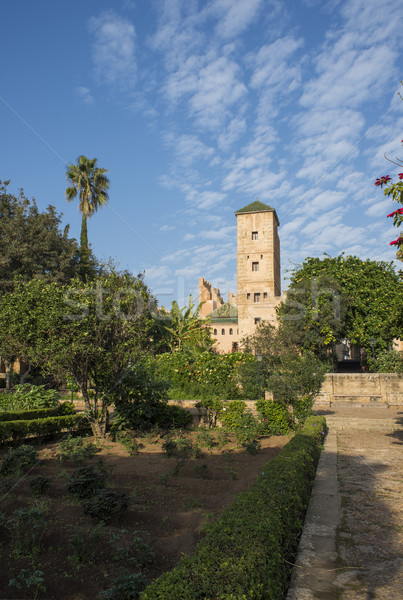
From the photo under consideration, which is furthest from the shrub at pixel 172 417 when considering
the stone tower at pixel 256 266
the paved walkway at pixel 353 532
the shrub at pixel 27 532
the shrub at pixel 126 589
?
the stone tower at pixel 256 266

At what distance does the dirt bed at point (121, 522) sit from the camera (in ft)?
14.3

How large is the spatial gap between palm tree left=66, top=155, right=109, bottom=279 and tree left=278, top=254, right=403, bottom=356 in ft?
59.8

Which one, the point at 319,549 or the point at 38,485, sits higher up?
the point at 38,485

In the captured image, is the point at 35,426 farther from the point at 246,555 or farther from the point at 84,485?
the point at 246,555

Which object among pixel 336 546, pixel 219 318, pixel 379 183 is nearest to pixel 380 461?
pixel 336 546

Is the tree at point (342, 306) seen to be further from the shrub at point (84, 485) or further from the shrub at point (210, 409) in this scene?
the shrub at point (84, 485)

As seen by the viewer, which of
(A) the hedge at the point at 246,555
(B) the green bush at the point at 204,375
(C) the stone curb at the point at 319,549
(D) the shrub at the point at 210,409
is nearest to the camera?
(A) the hedge at the point at 246,555

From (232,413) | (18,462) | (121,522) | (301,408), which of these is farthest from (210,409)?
(121,522)

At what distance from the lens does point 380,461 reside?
10.6m

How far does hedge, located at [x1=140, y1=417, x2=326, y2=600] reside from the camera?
10.4 feet

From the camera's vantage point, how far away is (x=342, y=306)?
1289 inches

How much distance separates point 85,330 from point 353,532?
904 centimetres

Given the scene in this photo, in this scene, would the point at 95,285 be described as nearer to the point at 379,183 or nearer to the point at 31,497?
→ the point at 31,497

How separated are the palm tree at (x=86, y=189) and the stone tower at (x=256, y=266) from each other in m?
16.4
